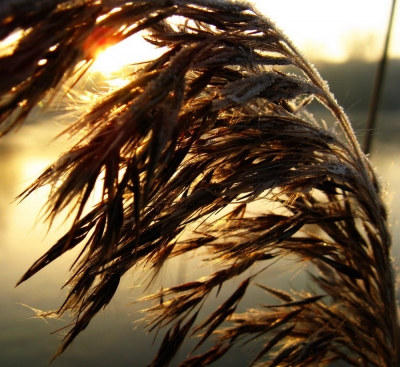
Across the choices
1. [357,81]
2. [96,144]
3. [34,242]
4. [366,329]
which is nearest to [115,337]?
[34,242]

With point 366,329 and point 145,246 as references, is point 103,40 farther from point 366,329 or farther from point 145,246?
point 366,329

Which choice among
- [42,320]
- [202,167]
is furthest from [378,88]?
[42,320]

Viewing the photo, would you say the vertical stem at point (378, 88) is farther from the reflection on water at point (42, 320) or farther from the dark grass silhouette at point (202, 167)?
the dark grass silhouette at point (202, 167)

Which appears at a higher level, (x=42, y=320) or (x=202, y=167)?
(x=202, y=167)

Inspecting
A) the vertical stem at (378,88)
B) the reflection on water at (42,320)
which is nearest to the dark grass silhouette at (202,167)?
the reflection on water at (42,320)

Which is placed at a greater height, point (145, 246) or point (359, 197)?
point (359, 197)

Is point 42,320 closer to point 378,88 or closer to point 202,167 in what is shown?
point 202,167

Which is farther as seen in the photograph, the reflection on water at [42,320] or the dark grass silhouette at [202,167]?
the reflection on water at [42,320]

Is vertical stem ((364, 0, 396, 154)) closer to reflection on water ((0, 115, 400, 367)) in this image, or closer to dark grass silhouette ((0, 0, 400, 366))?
reflection on water ((0, 115, 400, 367))

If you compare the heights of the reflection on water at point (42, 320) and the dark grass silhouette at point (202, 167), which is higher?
the dark grass silhouette at point (202, 167)
